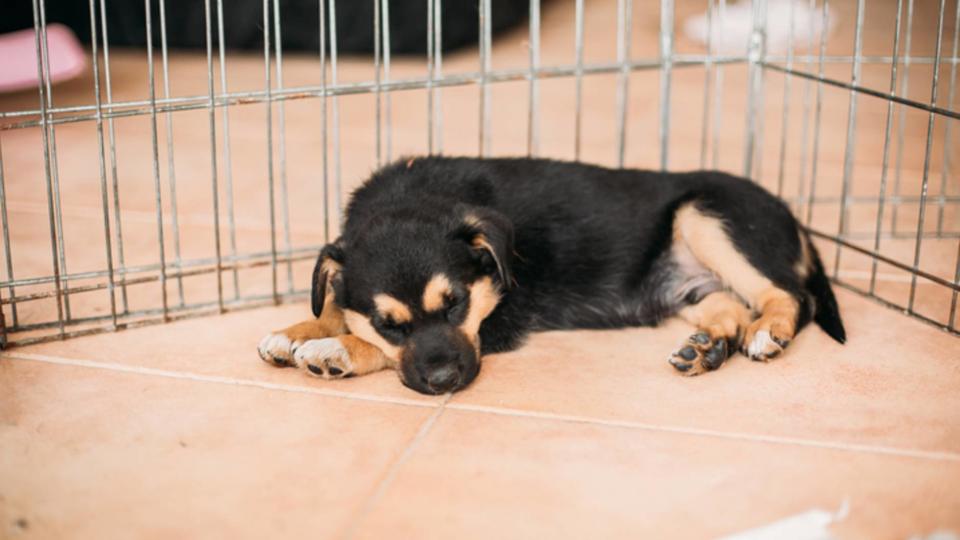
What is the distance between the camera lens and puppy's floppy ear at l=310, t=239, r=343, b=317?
8.21ft

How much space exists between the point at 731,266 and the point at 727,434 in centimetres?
75

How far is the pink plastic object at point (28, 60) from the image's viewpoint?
17.4 feet

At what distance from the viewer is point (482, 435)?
2199 millimetres

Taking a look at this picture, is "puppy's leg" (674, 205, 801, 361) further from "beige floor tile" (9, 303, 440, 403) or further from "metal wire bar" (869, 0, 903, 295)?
"beige floor tile" (9, 303, 440, 403)

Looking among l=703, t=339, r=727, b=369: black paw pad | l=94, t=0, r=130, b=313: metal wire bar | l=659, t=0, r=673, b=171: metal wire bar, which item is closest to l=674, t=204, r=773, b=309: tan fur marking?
l=703, t=339, r=727, b=369: black paw pad

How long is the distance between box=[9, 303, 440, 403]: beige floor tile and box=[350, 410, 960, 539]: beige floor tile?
1.08 feet

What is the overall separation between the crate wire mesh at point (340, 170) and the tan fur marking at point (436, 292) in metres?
0.60

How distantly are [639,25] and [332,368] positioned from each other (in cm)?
635

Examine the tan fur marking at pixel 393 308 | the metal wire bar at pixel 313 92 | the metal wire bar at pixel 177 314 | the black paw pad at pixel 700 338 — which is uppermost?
the metal wire bar at pixel 313 92

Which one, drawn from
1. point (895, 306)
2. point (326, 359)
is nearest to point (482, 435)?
point (326, 359)

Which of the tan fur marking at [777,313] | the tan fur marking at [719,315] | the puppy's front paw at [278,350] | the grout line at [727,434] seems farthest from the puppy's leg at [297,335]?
the tan fur marking at [777,313]

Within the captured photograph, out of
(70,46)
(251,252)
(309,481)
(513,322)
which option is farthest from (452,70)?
(309,481)

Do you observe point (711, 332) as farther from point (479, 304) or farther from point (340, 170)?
point (340, 170)

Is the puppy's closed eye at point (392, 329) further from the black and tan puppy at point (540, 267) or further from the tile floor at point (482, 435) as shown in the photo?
the tile floor at point (482, 435)
